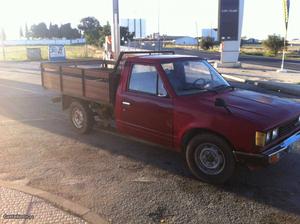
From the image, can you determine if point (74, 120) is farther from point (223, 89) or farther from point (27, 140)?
point (223, 89)

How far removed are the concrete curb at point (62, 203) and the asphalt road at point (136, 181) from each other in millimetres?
130

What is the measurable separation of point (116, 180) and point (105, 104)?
193 cm

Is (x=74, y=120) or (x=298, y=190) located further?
(x=74, y=120)

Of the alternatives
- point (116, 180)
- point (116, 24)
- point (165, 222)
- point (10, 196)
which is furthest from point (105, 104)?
point (116, 24)

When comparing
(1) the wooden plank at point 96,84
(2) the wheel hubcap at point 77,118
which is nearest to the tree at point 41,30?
(2) the wheel hubcap at point 77,118

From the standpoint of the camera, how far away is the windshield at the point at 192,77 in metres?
5.96

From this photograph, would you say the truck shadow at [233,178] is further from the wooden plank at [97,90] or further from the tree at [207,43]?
the tree at [207,43]

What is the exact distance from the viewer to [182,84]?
19.6ft

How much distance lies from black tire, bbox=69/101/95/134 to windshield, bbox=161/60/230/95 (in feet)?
8.04

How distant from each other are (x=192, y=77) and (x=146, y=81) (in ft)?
2.48

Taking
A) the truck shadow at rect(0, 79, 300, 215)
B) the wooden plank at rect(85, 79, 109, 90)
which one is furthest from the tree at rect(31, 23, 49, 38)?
the wooden plank at rect(85, 79, 109, 90)

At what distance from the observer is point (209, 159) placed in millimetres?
5473

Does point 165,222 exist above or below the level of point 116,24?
below

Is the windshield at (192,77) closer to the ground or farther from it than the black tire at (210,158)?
farther from it
